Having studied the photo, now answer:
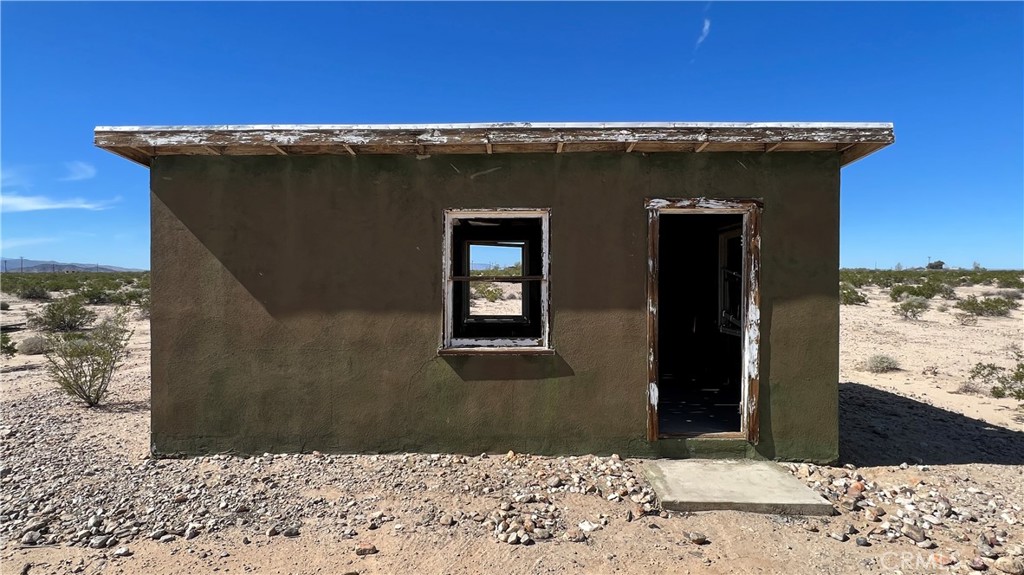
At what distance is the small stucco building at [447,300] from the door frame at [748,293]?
0.7 inches

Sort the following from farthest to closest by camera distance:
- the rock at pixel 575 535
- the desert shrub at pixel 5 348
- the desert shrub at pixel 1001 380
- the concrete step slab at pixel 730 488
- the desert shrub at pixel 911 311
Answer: the desert shrub at pixel 911 311, the desert shrub at pixel 5 348, the desert shrub at pixel 1001 380, the concrete step slab at pixel 730 488, the rock at pixel 575 535

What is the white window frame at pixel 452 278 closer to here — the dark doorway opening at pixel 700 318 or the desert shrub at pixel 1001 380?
the dark doorway opening at pixel 700 318

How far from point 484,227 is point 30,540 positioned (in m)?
6.89

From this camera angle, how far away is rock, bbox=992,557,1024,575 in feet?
10.3

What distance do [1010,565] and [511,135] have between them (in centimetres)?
438

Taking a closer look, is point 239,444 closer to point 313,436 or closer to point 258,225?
point 313,436

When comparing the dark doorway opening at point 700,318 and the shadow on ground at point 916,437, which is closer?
the shadow on ground at point 916,437

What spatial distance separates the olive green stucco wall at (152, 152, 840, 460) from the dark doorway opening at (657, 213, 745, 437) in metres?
1.09

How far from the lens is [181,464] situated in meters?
Result: 4.68

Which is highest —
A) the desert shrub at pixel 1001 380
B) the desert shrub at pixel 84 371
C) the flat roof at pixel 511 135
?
the flat roof at pixel 511 135

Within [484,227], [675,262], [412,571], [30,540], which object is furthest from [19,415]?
[675,262]

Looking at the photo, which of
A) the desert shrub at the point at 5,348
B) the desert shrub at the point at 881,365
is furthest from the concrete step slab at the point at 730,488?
the desert shrub at the point at 5,348

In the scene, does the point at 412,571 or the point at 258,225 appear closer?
the point at 412,571

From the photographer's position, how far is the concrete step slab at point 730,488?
384cm
